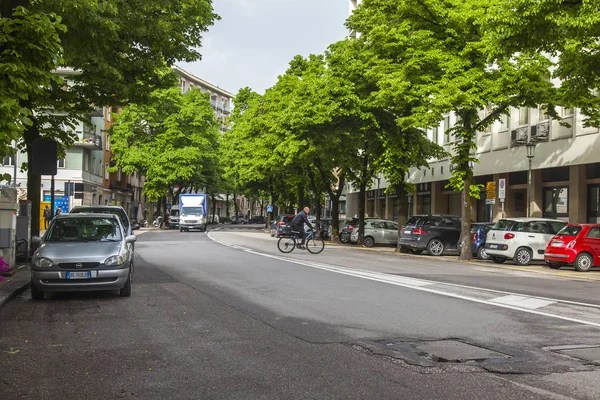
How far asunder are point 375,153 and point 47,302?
21666mm

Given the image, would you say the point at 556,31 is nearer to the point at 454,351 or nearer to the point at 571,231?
the point at 571,231

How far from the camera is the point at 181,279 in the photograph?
1547cm

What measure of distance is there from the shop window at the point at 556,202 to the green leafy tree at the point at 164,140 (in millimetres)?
36118

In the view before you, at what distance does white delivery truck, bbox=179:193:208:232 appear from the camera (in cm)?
5741

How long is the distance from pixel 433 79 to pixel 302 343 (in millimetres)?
19906

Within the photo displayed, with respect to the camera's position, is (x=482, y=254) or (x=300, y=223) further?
(x=482, y=254)

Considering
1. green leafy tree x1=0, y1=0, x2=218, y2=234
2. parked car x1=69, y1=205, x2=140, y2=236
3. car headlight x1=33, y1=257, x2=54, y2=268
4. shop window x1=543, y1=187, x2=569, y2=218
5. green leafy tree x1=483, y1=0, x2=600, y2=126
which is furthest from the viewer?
shop window x1=543, y1=187, x2=569, y2=218

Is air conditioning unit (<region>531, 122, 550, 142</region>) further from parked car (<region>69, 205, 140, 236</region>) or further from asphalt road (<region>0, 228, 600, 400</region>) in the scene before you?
parked car (<region>69, 205, 140, 236</region>)

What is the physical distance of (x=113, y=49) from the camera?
15914 mm

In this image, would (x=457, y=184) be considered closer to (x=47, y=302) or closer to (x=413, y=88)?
(x=413, y=88)

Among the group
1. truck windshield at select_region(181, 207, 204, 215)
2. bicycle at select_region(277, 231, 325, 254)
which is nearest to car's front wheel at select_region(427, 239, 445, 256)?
bicycle at select_region(277, 231, 325, 254)

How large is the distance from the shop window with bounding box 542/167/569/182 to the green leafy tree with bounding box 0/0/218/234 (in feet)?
64.3

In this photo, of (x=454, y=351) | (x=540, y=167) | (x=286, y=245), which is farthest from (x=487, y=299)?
(x=540, y=167)

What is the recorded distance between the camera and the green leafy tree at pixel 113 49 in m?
13.7
